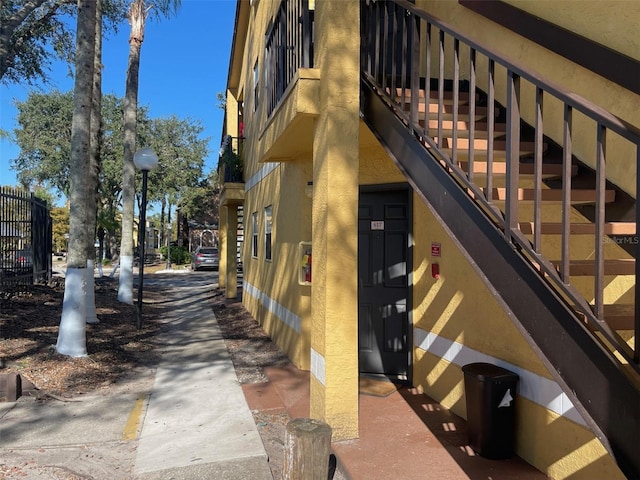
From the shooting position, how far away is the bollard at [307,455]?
2646 mm

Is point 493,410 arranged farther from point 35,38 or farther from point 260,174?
point 35,38

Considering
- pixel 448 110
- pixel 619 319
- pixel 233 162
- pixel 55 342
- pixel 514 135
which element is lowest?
pixel 55 342

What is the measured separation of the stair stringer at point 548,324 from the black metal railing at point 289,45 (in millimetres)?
2304

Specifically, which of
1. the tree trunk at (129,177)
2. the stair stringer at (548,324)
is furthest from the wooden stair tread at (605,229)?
the tree trunk at (129,177)

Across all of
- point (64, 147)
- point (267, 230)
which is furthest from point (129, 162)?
point (64, 147)

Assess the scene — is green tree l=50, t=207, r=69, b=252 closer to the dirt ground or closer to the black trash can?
the dirt ground

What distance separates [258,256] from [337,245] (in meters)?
6.35

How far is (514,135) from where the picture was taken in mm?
2467

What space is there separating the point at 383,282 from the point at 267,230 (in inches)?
151

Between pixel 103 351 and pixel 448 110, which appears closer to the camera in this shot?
pixel 448 110

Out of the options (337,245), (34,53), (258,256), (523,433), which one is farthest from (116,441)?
(34,53)

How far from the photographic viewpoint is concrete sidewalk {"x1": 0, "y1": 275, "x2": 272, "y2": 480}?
376 centimetres

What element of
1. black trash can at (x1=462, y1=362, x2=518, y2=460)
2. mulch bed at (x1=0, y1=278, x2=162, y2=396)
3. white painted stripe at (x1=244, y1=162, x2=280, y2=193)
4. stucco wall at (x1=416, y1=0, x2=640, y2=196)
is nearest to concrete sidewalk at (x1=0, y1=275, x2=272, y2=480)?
mulch bed at (x1=0, y1=278, x2=162, y2=396)

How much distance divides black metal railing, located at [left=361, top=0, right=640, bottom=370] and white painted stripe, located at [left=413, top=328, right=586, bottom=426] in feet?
2.36
